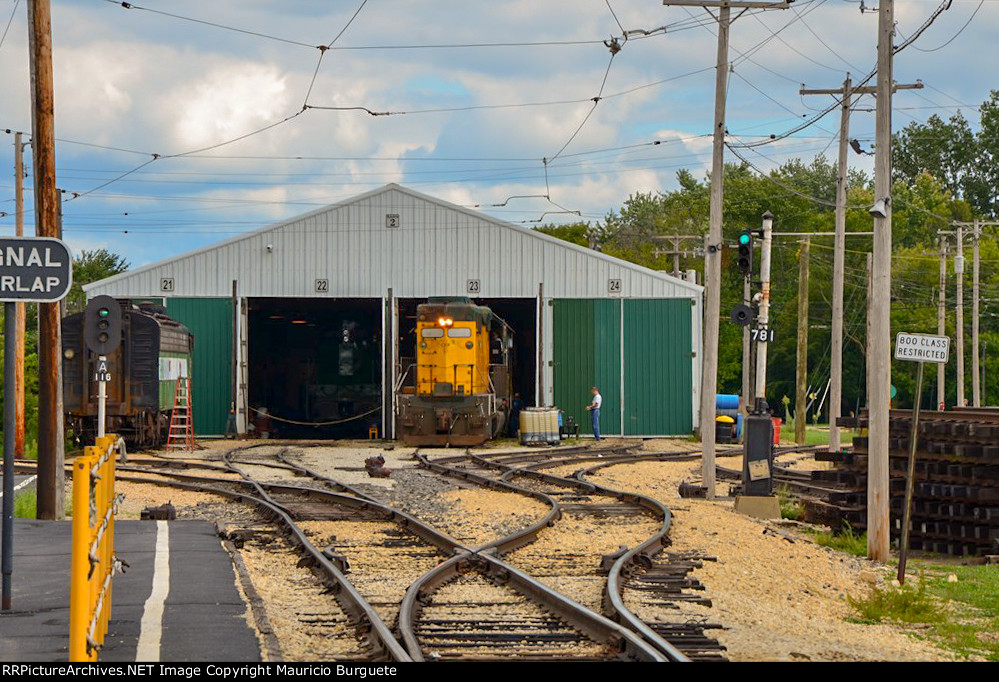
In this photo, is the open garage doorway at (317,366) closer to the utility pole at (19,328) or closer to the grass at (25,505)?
the utility pole at (19,328)

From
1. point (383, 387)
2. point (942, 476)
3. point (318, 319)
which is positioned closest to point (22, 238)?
point (942, 476)

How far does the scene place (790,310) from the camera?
273 ft

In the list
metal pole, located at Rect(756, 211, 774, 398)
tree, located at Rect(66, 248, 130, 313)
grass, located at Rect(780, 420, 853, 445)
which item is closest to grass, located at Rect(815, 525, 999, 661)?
metal pole, located at Rect(756, 211, 774, 398)

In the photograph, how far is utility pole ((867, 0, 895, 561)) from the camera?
16.6 meters

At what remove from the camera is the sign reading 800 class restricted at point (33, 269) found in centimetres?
1038

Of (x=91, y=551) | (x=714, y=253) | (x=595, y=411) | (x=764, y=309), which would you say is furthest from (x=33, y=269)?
(x=595, y=411)

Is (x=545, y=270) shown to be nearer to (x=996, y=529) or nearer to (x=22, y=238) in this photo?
(x=996, y=529)

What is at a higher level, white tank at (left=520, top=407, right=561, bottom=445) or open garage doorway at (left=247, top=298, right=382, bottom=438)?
open garage doorway at (left=247, top=298, right=382, bottom=438)

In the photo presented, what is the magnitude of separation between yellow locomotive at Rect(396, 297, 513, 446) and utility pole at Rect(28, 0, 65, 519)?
20.4m

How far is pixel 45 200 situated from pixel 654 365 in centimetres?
2982

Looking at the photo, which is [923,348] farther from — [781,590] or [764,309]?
[764,309]

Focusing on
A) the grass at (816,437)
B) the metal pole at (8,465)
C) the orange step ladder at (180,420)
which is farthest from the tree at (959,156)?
the metal pole at (8,465)

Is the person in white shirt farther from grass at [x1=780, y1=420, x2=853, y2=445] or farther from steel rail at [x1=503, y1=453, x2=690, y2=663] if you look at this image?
steel rail at [x1=503, y1=453, x2=690, y2=663]

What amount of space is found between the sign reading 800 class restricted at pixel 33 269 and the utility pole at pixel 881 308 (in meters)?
9.93
